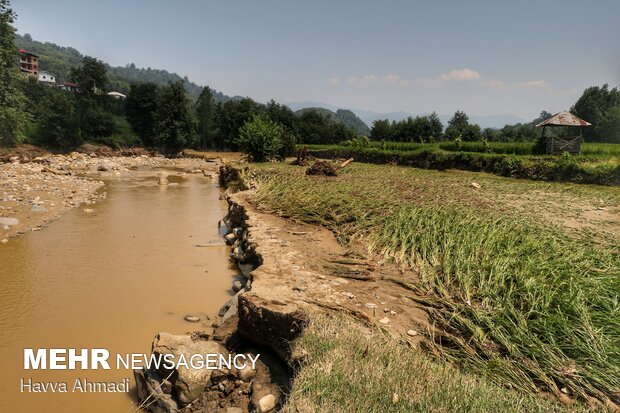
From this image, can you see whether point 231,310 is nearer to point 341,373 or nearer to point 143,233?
point 341,373

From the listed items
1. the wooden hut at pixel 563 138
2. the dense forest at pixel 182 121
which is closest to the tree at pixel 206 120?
the dense forest at pixel 182 121

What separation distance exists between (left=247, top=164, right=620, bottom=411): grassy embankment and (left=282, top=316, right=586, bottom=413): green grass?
0.04 metres

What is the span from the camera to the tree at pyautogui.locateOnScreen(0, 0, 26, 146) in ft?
66.8

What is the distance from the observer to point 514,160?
1989 centimetres

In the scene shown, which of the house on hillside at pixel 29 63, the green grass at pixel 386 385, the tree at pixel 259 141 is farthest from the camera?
the house on hillside at pixel 29 63

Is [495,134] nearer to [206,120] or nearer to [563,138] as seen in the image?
[563,138]

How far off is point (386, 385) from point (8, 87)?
27323 millimetres

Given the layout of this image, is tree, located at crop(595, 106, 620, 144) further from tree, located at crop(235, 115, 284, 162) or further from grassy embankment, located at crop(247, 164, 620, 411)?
grassy embankment, located at crop(247, 164, 620, 411)

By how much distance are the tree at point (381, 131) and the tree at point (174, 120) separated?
25257mm

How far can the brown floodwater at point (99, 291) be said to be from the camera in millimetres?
4945

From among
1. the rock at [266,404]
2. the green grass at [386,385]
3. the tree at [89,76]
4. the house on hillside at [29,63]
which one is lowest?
the rock at [266,404]

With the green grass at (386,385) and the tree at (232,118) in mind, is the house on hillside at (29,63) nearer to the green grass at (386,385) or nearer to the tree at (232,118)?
the tree at (232,118)

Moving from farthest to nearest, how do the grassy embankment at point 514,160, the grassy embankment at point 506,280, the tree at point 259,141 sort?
the tree at point 259,141
the grassy embankment at point 514,160
the grassy embankment at point 506,280

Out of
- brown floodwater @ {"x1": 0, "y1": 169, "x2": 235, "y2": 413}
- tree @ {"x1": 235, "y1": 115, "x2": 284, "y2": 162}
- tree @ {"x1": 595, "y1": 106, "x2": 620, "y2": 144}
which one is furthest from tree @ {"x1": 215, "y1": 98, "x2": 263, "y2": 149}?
tree @ {"x1": 595, "y1": 106, "x2": 620, "y2": 144}
